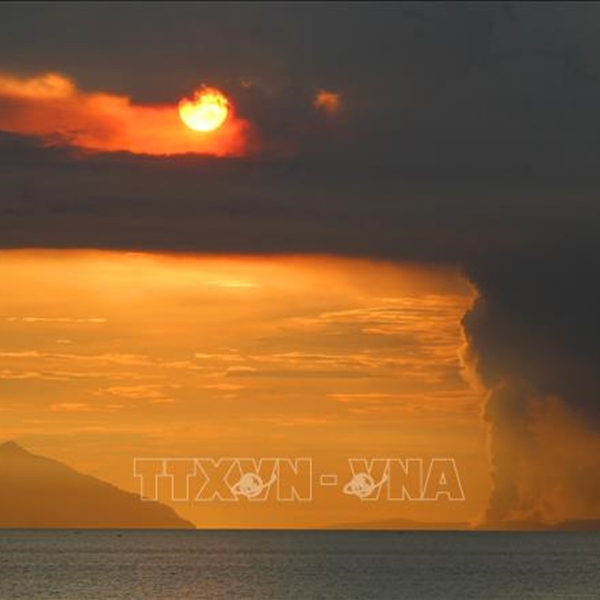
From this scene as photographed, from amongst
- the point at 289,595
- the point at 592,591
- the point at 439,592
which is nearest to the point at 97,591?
the point at 289,595

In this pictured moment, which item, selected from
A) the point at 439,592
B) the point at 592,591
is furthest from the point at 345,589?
the point at 592,591

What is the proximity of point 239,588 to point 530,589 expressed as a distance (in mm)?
34013

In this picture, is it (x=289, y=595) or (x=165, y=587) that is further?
(x=165, y=587)

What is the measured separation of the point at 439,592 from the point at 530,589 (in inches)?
467

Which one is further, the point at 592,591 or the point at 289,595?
the point at 592,591

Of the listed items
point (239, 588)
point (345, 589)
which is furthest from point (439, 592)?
point (239, 588)

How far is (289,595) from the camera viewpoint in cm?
18300

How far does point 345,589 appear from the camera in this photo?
19588cm

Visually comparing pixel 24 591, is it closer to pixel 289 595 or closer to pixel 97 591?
pixel 97 591

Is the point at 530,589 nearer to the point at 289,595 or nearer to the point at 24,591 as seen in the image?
the point at 289,595

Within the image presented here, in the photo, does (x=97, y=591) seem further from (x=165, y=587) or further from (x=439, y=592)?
(x=439, y=592)

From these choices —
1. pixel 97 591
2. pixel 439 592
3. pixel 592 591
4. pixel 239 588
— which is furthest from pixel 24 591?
pixel 592 591

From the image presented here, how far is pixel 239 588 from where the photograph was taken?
19962 centimetres

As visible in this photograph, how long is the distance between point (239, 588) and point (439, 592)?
78.0ft
